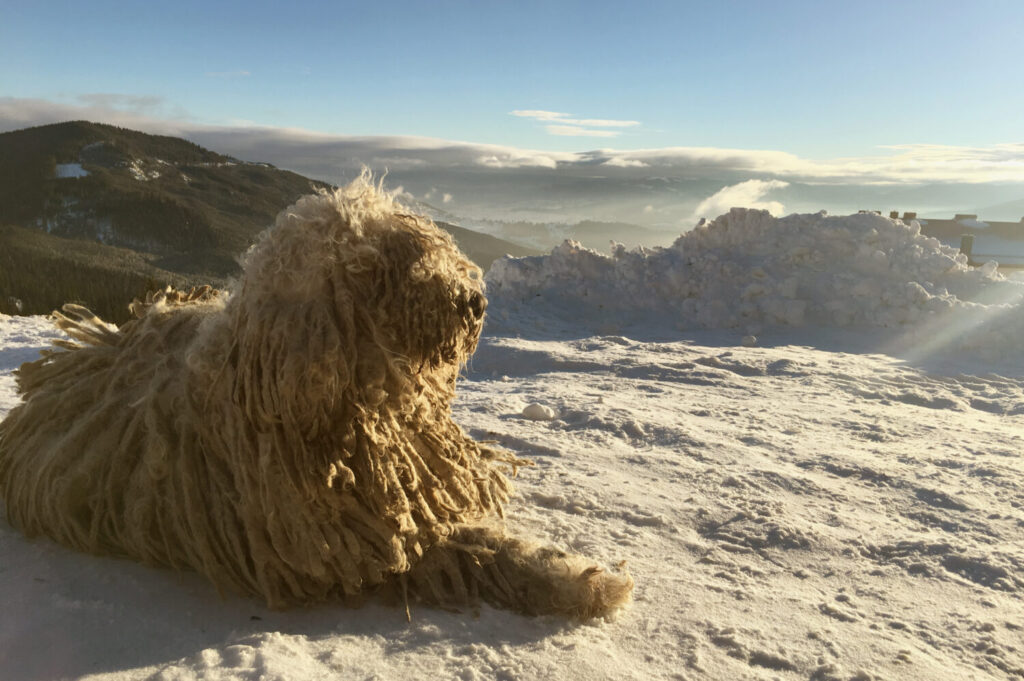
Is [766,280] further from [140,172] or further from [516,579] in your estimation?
[140,172]

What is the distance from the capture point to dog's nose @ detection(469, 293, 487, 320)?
8.84ft

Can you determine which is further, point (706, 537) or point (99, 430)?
point (706, 537)

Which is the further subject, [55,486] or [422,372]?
[55,486]

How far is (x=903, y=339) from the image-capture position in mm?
9508

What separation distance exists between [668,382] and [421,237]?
17.8 ft

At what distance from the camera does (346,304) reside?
253 cm

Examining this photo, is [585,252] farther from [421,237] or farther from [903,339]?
[421,237]

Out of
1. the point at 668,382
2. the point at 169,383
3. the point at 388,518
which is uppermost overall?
the point at 169,383

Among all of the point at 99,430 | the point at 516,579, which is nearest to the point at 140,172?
the point at 99,430

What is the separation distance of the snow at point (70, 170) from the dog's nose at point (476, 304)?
96.8 m

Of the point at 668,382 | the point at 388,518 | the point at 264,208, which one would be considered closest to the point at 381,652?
the point at 388,518

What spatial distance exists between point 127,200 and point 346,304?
8722cm

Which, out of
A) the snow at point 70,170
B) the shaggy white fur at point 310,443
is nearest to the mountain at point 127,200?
the snow at point 70,170

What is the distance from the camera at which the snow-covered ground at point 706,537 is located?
8.18 ft
